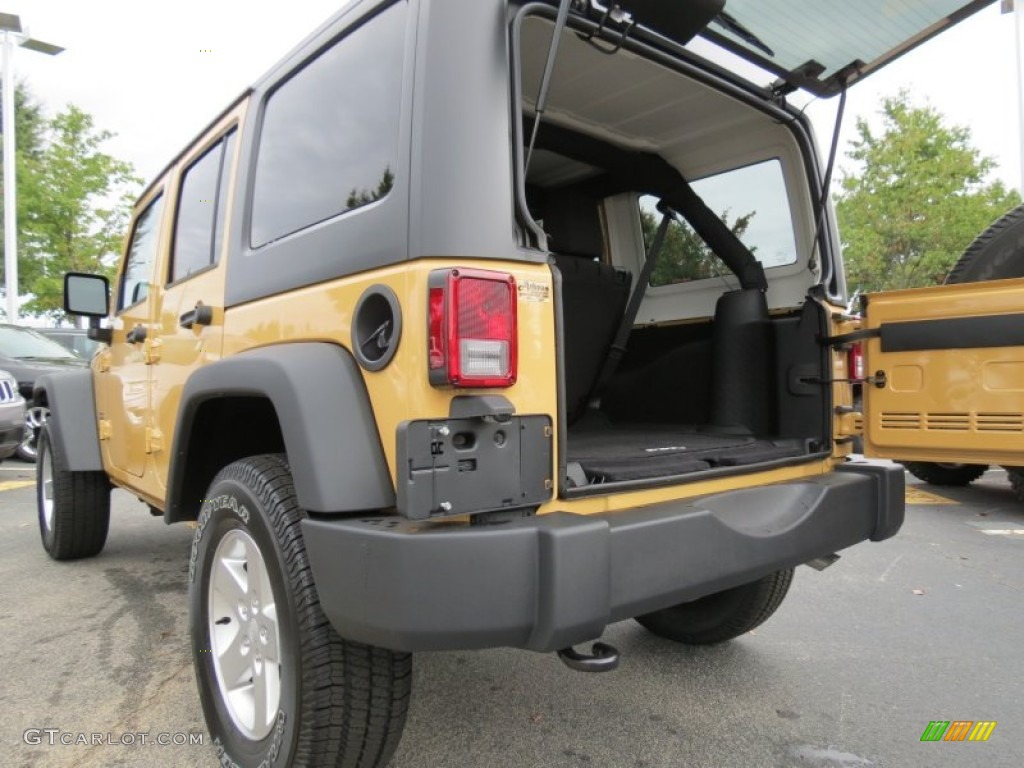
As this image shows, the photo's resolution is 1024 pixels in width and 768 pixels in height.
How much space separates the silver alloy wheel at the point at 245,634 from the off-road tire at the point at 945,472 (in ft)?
21.2

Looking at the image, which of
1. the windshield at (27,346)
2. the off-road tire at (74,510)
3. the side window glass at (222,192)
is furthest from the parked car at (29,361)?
the side window glass at (222,192)

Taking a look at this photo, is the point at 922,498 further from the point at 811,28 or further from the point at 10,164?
the point at 10,164

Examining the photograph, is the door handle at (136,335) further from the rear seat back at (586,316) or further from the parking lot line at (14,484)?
the parking lot line at (14,484)

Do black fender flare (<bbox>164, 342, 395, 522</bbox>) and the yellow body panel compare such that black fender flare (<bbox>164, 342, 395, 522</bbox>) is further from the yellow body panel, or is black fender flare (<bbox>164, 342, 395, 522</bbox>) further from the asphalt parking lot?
the yellow body panel

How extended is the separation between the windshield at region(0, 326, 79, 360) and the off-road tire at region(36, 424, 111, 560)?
19.0 ft

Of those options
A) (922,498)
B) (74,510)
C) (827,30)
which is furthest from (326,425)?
(922,498)

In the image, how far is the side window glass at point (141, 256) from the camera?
3387 millimetres

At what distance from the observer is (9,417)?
671 centimetres

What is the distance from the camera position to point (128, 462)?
3.35 metres

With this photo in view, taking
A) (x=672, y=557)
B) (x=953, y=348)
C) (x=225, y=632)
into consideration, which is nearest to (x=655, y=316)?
(x=953, y=348)

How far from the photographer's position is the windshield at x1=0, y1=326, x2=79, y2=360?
9.07 meters

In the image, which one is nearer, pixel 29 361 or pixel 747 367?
pixel 747 367

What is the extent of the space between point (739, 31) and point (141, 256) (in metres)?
3.07

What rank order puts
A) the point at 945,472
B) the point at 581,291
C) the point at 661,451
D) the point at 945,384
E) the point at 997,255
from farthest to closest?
the point at 945,472 → the point at 997,255 → the point at 581,291 → the point at 945,384 → the point at 661,451
